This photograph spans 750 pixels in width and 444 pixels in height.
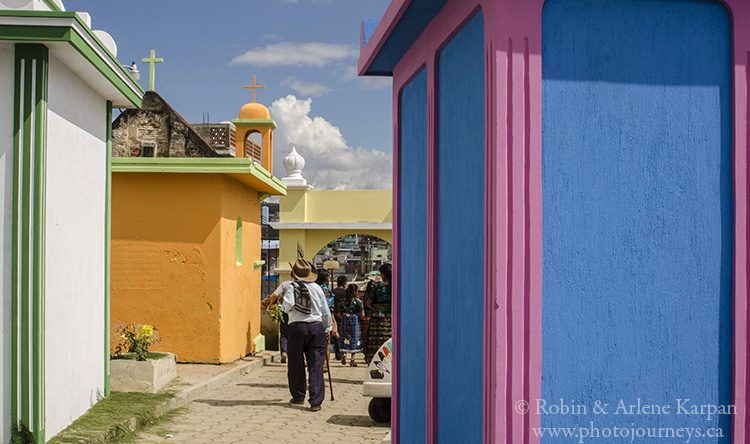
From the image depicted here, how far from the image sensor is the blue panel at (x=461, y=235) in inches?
132

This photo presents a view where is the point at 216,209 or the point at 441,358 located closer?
the point at 441,358

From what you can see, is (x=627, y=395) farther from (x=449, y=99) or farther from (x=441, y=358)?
(x=449, y=99)

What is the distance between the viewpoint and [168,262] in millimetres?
11461

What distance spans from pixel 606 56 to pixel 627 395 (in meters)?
1.52

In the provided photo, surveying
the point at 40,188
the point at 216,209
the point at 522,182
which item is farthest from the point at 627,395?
the point at 216,209

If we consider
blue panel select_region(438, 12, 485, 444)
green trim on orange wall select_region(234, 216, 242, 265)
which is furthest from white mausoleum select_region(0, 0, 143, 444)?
green trim on orange wall select_region(234, 216, 242, 265)

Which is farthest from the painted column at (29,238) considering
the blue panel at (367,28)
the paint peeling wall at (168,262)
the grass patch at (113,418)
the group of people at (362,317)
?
the paint peeling wall at (168,262)

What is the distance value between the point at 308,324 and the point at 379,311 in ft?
7.80

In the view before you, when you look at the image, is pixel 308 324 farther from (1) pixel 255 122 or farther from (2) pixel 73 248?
(1) pixel 255 122

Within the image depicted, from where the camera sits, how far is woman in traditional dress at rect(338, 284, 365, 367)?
11.9 meters

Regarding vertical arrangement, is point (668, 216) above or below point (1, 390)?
above

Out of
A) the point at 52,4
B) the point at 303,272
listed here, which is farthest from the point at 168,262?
the point at 52,4

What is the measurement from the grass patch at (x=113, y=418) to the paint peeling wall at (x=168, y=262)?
3535 mm

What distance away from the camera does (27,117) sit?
5559mm
